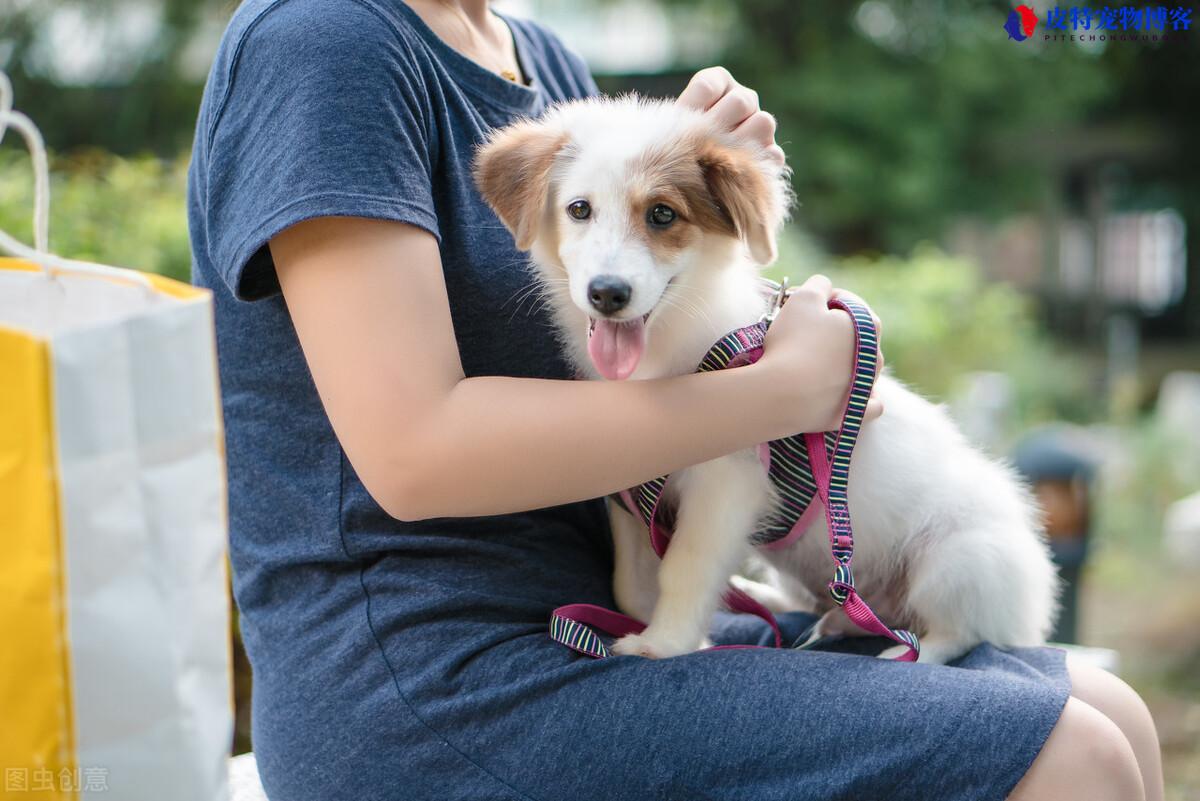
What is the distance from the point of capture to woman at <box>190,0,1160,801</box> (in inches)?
52.7

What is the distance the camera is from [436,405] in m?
1.35

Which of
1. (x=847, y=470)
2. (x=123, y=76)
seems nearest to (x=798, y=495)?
(x=847, y=470)

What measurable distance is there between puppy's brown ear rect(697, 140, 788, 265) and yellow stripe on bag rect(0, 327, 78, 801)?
3.51ft

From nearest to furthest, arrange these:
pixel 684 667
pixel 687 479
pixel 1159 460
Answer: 1. pixel 684 667
2. pixel 687 479
3. pixel 1159 460

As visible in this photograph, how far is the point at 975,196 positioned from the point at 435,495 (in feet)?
44.5

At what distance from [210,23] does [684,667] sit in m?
12.5

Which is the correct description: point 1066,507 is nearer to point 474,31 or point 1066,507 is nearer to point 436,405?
point 474,31

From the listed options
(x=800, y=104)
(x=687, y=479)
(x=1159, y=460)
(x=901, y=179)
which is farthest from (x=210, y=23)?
(x=687, y=479)

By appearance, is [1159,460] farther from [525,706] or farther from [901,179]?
[525,706]

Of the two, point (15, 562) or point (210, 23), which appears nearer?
point (15, 562)

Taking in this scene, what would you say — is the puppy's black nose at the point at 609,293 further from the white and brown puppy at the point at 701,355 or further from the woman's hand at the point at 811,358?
the woman's hand at the point at 811,358

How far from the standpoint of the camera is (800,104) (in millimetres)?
12227

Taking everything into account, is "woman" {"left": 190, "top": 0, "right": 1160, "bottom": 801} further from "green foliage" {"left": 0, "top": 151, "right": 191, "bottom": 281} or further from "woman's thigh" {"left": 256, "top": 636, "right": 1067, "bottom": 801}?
"green foliage" {"left": 0, "top": 151, "right": 191, "bottom": 281}

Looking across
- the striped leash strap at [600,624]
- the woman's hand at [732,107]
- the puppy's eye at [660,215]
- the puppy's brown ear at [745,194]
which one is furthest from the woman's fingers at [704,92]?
the striped leash strap at [600,624]
